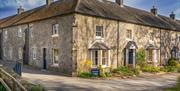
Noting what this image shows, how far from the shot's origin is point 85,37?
2544 centimetres

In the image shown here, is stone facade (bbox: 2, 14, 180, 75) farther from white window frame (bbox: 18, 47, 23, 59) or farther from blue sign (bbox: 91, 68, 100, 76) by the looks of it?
blue sign (bbox: 91, 68, 100, 76)

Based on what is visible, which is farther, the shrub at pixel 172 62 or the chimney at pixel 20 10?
the chimney at pixel 20 10

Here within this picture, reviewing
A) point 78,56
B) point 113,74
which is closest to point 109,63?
point 113,74

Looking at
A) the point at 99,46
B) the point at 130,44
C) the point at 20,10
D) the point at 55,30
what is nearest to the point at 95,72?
the point at 99,46

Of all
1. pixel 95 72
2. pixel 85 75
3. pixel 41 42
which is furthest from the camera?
pixel 41 42

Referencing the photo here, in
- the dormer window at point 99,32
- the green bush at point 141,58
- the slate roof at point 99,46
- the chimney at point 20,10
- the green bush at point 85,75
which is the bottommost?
the green bush at point 85,75

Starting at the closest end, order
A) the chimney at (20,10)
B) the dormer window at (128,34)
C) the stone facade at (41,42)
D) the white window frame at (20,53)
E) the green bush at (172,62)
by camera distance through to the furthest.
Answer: the stone facade at (41,42)
the dormer window at (128,34)
the white window frame at (20,53)
the green bush at (172,62)
the chimney at (20,10)

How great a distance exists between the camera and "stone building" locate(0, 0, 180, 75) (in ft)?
82.3

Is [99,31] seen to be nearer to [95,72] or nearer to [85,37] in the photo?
[85,37]

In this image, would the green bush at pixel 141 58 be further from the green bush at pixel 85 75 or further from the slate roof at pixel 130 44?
the green bush at pixel 85 75

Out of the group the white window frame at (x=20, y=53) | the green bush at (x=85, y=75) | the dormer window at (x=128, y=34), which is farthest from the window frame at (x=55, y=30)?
the white window frame at (x=20, y=53)

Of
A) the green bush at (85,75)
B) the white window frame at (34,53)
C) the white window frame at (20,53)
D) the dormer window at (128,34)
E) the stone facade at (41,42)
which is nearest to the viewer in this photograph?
the green bush at (85,75)

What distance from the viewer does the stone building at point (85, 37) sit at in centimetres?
2509

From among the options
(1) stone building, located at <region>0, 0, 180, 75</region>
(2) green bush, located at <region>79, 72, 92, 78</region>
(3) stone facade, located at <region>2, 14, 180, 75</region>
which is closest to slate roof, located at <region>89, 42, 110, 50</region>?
Answer: (1) stone building, located at <region>0, 0, 180, 75</region>
